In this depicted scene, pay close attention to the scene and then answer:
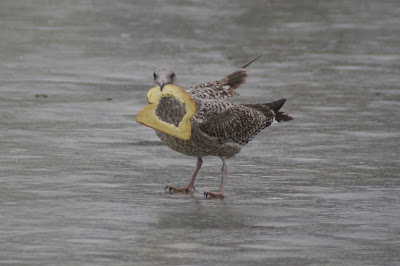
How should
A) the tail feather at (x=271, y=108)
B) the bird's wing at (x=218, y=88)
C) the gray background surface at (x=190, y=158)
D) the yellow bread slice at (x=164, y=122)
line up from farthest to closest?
the tail feather at (x=271, y=108), the bird's wing at (x=218, y=88), the yellow bread slice at (x=164, y=122), the gray background surface at (x=190, y=158)

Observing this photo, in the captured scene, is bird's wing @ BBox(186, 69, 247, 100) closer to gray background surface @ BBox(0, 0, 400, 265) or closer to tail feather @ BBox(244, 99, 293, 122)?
tail feather @ BBox(244, 99, 293, 122)

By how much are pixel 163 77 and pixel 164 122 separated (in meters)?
0.42

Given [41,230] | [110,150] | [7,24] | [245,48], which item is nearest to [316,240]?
[41,230]

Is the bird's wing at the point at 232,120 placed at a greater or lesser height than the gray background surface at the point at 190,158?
greater

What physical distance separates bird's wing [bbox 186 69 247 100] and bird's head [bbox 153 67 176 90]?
48 centimetres

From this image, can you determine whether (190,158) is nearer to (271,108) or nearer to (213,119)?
(271,108)

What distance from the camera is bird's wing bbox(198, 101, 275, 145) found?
9.73m

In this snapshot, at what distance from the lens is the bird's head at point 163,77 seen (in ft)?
30.6

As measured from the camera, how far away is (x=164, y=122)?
934cm

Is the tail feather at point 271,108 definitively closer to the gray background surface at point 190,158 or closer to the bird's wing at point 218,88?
the bird's wing at point 218,88

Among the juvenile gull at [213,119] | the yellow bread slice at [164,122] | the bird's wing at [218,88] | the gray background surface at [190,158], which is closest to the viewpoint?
the gray background surface at [190,158]

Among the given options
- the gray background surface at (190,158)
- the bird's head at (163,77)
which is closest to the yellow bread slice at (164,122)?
the bird's head at (163,77)

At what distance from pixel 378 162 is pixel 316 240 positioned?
3.59 metres

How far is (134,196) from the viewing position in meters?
9.30
